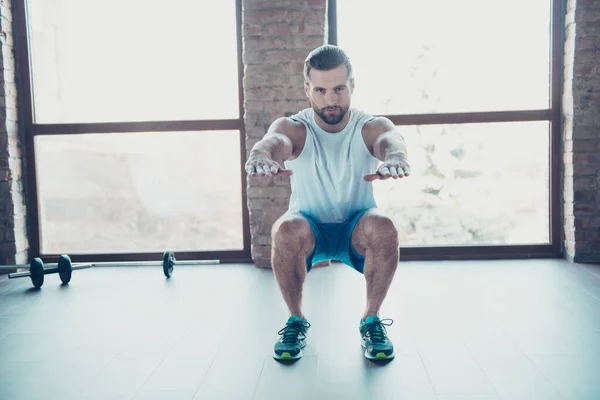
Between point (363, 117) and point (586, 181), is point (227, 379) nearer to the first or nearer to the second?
point (363, 117)

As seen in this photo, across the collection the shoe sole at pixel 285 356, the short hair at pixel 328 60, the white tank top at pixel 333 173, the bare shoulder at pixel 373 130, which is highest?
the short hair at pixel 328 60

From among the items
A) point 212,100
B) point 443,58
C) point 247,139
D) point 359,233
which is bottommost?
point 359,233

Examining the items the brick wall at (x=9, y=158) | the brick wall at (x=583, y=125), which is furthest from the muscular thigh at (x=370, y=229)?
the brick wall at (x=9, y=158)

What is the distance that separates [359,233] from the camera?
1865mm

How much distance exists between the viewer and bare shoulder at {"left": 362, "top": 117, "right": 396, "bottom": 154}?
198 centimetres

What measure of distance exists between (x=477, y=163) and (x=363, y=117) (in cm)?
142

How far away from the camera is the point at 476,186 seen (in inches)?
127

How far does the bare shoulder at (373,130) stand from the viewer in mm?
1983

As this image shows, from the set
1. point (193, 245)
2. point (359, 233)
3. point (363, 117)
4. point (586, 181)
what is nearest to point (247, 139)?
point (193, 245)

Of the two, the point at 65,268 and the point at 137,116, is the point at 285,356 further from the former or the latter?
the point at 137,116

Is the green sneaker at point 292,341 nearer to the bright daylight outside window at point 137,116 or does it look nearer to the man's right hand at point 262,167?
the man's right hand at point 262,167

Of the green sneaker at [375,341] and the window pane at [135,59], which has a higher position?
the window pane at [135,59]

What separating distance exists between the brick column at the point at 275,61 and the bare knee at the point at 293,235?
3.92 feet

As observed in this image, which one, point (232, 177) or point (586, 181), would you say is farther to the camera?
point (232, 177)
